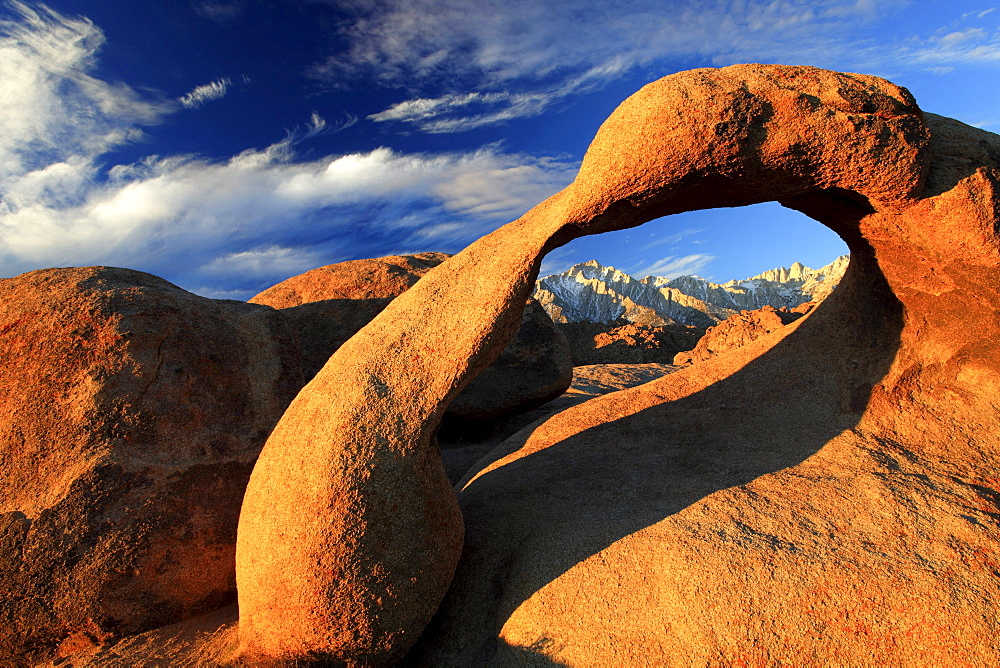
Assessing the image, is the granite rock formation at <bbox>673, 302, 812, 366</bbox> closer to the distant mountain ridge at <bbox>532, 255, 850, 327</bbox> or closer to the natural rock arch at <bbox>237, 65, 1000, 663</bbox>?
the natural rock arch at <bbox>237, 65, 1000, 663</bbox>

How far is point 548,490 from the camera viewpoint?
2865mm

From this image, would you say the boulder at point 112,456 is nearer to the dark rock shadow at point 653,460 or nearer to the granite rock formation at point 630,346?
the dark rock shadow at point 653,460

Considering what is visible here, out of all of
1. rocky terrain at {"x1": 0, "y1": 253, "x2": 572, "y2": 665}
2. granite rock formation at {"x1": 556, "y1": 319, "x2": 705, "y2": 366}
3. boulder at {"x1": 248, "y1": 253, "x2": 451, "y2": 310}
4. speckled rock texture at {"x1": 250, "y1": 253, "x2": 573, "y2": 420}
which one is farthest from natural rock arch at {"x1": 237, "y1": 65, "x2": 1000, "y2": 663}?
granite rock formation at {"x1": 556, "y1": 319, "x2": 705, "y2": 366}

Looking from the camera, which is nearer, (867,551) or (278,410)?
(867,551)

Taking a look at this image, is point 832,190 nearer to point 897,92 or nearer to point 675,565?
point 897,92

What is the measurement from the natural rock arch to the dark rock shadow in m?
0.03

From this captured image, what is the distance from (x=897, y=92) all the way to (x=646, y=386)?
2.03m

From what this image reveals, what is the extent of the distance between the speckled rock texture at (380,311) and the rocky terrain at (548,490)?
3.68 feet

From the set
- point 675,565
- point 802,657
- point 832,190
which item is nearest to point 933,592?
point 802,657

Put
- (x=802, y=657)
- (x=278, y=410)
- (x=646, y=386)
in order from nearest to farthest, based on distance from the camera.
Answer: (x=802, y=657)
(x=278, y=410)
(x=646, y=386)

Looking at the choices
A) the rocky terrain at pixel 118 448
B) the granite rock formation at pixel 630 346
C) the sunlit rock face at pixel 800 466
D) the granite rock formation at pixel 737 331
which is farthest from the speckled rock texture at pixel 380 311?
the granite rock formation at pixel 630 346

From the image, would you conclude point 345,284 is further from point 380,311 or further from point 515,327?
point 515,327

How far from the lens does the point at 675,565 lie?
2.07 metres

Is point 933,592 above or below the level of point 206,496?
below
